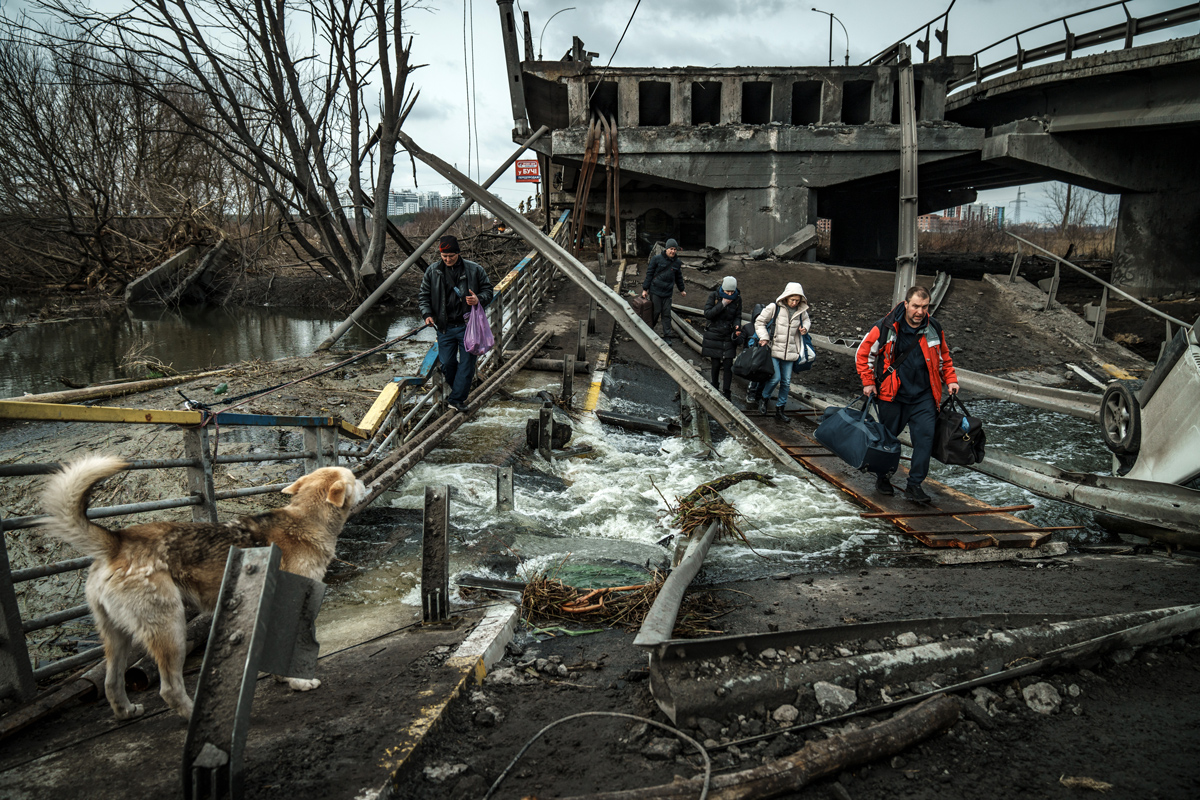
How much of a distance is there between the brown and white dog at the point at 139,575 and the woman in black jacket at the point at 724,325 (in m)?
8.33

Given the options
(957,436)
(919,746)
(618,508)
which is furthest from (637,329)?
(919,746)

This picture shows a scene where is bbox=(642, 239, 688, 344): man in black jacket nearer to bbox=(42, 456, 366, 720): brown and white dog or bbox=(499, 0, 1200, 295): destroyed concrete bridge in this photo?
bbox=(499, 0, 1200, 295): destroyed concrete bridge

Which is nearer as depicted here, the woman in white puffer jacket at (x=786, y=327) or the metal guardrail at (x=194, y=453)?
the metal guardrail at (x=194, y=453)

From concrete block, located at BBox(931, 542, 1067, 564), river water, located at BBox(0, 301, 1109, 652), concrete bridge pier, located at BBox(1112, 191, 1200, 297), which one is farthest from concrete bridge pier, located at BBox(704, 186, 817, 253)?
concrete block, located at BBox(931, 542, 1067, 564)

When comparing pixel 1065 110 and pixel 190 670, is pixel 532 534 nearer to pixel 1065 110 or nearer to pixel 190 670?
pixel 190 670

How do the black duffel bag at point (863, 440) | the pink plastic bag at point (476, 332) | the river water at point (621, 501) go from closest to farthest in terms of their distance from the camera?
the river water at point (621, 501) → the black duffel bag at point (863, 440) → the pink plastic bag at point (476, 332)

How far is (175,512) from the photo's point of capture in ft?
22.3

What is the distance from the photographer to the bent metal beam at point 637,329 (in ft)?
26.3

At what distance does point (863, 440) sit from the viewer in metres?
6.23

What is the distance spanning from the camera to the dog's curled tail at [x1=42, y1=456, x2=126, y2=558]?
257 centimetres

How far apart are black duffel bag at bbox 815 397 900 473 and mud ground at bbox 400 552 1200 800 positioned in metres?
2.28

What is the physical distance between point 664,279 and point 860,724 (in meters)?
11.5

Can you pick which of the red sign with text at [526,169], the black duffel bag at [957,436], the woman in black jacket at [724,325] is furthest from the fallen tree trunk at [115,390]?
the red sign with text at [526,169]

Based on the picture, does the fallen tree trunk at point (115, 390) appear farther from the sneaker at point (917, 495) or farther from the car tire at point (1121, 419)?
the car tire at point (1121, 419)
